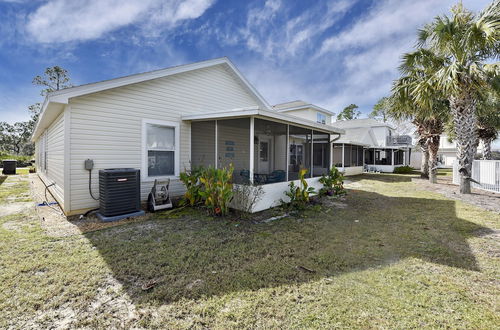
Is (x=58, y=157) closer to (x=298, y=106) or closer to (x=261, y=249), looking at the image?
(x=261, y=249)

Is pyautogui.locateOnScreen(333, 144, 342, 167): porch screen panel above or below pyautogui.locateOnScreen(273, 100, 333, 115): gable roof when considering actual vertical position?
Result: below

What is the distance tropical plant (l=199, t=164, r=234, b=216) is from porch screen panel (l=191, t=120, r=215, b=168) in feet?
7.15

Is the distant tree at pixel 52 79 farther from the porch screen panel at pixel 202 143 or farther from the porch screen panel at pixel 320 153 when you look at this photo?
the porch screen panel at pixel 320 153

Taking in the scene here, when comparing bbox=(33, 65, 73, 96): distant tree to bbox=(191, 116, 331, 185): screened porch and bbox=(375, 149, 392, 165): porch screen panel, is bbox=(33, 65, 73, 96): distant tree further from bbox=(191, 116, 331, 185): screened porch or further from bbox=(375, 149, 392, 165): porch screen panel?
bbox=(375, 149, 392, 165): porch screen panel

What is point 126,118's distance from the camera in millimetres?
6141

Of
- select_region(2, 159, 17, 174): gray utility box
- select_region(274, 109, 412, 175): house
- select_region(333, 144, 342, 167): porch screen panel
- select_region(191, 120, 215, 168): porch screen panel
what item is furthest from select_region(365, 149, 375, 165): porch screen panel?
select_region(2, 159, 17, 174): gray utility box

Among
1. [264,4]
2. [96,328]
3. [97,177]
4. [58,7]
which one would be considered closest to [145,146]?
[97,177]

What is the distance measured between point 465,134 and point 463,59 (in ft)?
9.55

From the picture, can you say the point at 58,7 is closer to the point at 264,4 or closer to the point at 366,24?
the point at 264,4

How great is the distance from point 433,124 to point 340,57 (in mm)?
7263

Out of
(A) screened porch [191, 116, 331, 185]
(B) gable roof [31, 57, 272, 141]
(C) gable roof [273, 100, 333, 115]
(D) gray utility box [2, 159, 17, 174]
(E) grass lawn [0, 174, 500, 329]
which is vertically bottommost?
(E) grass lawn [0, 174, 500, 329]

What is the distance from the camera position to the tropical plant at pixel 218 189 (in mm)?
5324

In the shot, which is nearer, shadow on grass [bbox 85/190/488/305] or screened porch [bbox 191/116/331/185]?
shadow on grass [bbox 85/190/488/305]

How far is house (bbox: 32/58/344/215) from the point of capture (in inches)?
212
